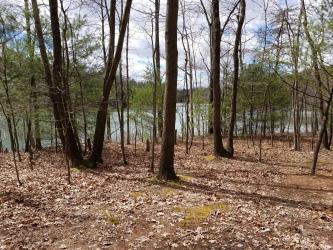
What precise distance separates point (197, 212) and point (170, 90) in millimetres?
3577

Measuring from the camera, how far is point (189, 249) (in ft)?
19.7

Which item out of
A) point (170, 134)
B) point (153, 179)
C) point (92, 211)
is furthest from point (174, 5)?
point (92, 211)

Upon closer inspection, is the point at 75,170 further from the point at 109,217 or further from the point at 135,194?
the point at 109,217

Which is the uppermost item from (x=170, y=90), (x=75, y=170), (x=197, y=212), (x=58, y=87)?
(x=58, y=87)

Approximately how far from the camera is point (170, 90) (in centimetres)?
1003

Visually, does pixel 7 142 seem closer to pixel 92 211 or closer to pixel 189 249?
pixel 92 211

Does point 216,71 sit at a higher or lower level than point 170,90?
higher

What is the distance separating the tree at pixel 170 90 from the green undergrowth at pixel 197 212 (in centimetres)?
232

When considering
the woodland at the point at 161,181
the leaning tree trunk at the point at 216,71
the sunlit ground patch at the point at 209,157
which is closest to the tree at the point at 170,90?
the woodland at the point at 161,181

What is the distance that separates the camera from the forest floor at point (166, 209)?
20.8ft

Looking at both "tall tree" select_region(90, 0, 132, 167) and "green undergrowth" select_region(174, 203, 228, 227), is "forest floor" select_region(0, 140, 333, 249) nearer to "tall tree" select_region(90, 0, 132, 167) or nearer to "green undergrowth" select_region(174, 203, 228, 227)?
"green undergrowth" select_region(174, 203, 228, 227)

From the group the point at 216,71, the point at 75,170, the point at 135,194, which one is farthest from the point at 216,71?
the point at 135,194

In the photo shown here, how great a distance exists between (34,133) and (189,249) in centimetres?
1593

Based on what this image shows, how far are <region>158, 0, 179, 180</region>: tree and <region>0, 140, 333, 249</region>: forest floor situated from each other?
0.55 meters
